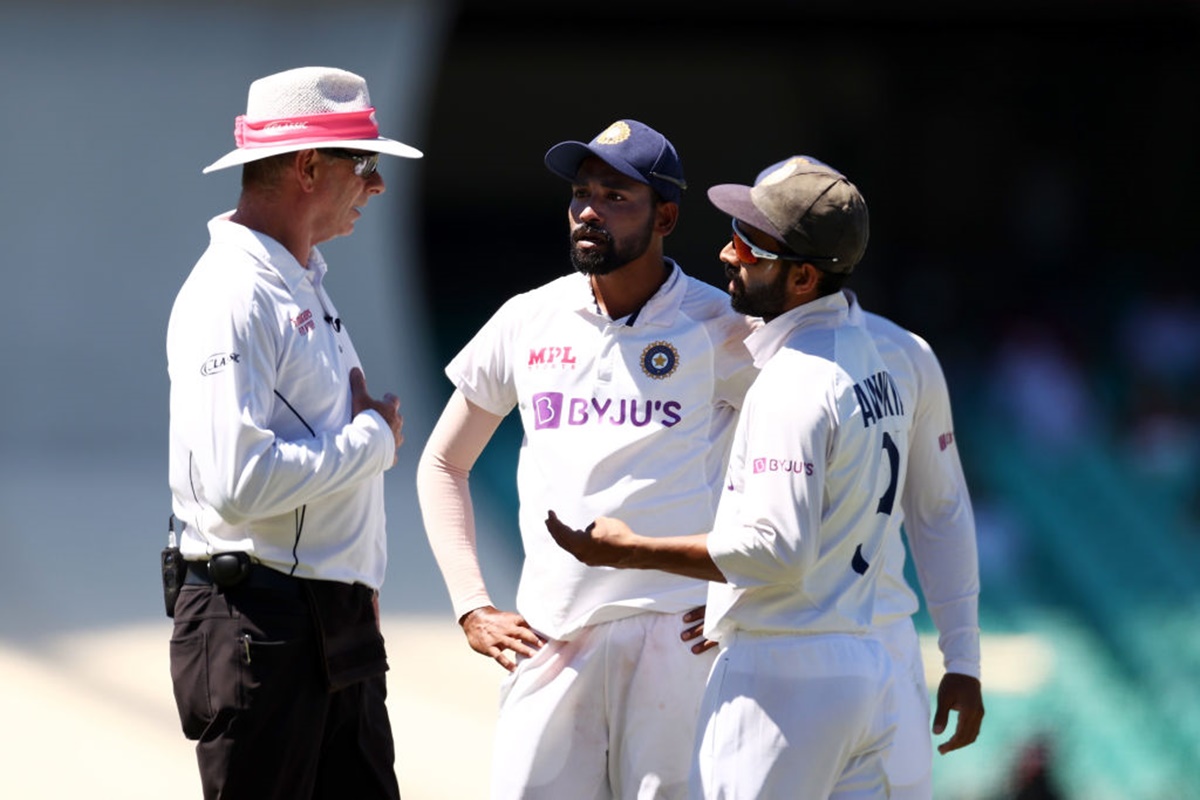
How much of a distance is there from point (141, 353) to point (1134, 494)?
10.3 ft

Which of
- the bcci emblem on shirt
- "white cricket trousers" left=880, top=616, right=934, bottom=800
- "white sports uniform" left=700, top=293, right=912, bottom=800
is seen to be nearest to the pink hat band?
the bcci emblem on shirt

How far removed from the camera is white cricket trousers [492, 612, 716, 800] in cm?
245

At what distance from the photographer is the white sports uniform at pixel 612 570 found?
8.05 feet

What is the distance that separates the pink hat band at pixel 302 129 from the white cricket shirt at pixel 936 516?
948 mm

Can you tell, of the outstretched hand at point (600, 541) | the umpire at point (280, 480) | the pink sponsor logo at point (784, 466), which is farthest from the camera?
the umpire at point (280, 480)

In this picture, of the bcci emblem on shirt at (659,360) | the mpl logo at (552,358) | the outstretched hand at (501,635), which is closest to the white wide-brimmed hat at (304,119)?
the mpl logo at (552,358)

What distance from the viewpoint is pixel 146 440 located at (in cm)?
492

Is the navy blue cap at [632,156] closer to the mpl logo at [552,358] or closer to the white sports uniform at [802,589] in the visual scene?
the mpl logo at [552,358]

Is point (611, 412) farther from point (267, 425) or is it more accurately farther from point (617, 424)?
point (267, 425)

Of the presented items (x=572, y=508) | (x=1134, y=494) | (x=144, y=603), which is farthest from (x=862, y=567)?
(x=1134, y=494)

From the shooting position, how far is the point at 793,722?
2074 mm

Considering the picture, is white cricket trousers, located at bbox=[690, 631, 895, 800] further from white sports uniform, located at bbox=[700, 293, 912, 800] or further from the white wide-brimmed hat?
the white wide-brimmed hat

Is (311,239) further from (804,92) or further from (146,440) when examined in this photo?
(804,92)

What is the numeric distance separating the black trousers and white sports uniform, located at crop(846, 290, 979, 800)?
3.06 ft
